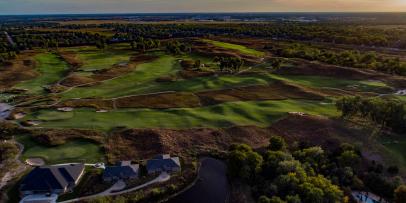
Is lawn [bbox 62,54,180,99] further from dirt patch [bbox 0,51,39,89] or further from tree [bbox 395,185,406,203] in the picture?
tree [bbox 395,185,406,203]

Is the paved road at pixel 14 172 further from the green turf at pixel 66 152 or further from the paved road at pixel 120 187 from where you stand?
the paved road at pixel 120 187

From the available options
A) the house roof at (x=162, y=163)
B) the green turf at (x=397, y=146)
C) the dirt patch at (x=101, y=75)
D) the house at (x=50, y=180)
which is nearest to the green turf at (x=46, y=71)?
the dirt patch at (x=101, y=75)

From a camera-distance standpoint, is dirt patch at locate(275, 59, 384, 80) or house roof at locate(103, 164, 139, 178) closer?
house roof at locate(103, 164, 139, 178)

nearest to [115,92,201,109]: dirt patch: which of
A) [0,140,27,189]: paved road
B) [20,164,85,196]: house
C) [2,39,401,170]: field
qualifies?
[2,39,401,170]: field

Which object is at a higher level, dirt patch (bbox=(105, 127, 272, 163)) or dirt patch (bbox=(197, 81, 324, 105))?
dirt patch (bbox=(197, 81, 324, 105))

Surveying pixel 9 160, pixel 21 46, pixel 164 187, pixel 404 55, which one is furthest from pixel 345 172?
pixel 21 46

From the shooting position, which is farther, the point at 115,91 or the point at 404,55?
the point at 404,55

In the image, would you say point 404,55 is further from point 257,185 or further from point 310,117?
point 257,185
